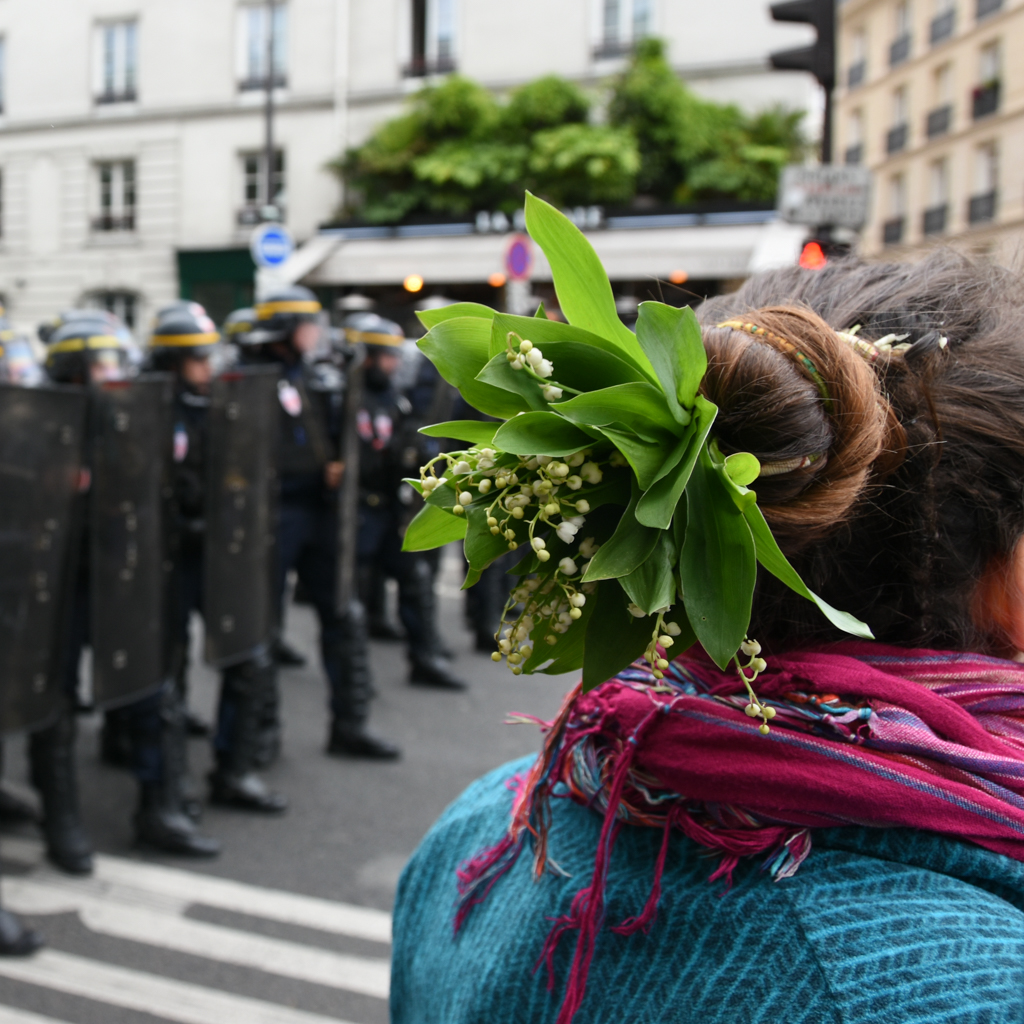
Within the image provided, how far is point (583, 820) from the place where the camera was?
0.88m

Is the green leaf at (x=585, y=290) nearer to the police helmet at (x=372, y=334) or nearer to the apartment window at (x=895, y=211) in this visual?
the police helmet at (x=372, y=334)

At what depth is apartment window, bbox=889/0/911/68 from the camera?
28.2 m

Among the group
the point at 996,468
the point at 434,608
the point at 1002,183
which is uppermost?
the point at 1002,183

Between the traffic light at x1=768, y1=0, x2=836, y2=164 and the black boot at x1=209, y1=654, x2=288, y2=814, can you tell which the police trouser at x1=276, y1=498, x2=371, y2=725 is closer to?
the black boot at x1=209, y1=654, x2=288, y2=814

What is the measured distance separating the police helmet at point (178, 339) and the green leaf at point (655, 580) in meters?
3.83

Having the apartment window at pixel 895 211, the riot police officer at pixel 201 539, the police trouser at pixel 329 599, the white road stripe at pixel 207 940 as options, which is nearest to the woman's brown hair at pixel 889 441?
the white road stripe at pixel 207 940

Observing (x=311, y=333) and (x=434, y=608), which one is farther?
(x=434, y=608)

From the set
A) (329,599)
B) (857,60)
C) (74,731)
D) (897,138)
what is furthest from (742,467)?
(857,60)

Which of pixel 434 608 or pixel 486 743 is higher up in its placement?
pixel 434 608

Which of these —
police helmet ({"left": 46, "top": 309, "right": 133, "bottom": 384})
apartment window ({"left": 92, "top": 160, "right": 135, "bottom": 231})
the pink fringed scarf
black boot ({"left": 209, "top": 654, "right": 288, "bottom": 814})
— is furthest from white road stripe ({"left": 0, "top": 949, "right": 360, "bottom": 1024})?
apartment window ({"left": 92, "top": 160, "right": 135, "bottom": 231})

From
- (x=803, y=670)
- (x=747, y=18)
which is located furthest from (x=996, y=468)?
(x=747, y=18)

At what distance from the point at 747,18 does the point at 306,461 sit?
605 inches

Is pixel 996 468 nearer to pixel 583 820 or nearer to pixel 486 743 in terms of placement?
pixel 583 820

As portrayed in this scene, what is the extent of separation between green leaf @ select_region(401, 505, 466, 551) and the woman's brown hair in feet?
0.68
